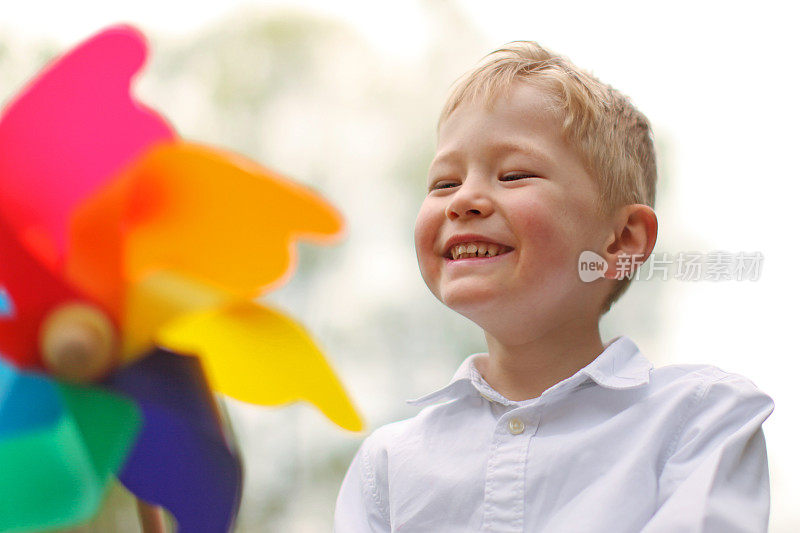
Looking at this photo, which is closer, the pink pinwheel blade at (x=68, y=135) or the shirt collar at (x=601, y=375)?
the pink pinwheel blade at (x=68, y=135)

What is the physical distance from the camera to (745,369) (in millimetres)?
1813

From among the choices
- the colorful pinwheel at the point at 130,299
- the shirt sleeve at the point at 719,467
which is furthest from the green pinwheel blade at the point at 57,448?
the shirt sleeve at the point at 719,467

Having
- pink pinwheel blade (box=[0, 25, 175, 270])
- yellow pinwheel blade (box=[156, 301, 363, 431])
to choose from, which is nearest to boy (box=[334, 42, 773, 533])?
yellow pinwheel blade (box=[156, 301, 363, 431])

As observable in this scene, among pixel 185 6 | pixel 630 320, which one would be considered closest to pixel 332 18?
pixel 185 6

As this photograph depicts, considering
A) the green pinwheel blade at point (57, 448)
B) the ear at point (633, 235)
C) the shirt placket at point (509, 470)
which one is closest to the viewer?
the green pinwheel blade at point (57, 448)

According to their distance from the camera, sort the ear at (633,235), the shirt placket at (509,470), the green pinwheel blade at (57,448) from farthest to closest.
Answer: the ear at (633,235) < the shirt placket at (509,470) < the green pinwheel blade at (57,448)

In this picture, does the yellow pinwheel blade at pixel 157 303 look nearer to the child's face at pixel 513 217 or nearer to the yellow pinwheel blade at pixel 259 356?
the yellow pinwheel blade at pixel 259 356

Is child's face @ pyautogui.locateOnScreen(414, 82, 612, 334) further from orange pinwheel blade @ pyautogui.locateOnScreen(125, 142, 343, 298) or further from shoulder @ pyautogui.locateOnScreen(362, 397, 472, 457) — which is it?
orange pinwheel blade @ pyautogui.locateOnScreen(125, 142, 343, 298)

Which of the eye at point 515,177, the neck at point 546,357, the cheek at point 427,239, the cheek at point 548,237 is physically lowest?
the neck at point 546,357

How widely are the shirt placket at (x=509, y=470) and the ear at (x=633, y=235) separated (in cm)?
17

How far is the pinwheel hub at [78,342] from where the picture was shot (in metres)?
0.56

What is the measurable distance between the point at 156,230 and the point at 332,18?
204cm

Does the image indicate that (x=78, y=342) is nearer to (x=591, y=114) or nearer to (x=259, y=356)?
(x=259, y=356)

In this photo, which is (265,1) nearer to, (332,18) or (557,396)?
(332,18)
